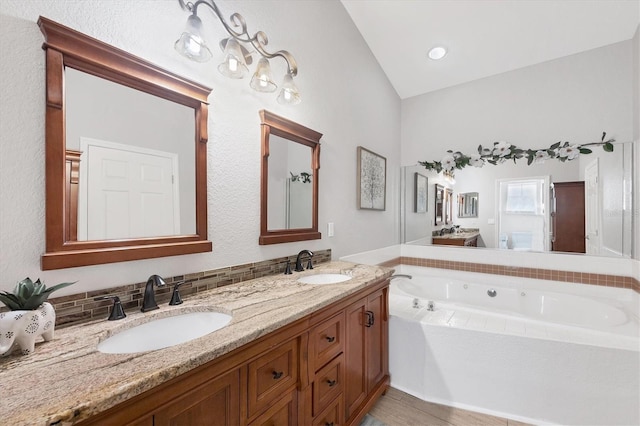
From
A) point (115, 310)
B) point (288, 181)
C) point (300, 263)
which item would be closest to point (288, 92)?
point (288, 181)

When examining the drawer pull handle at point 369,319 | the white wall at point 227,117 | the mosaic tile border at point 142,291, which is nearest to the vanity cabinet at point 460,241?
the white wall at point 227,117

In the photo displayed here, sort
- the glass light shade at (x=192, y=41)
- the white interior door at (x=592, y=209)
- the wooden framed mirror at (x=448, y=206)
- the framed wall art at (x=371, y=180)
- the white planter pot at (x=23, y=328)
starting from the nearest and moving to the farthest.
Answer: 1. the white planter pot at (x=23, y=328)
2. the glass light shade at (x=192, y=41)
3. the white interior door at (x=592, y=209)
4. the framed wall art at (x=371, y=180)
5. the wooden framed mirror at (x=448, y=206)

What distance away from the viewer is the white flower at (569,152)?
2.54 metres

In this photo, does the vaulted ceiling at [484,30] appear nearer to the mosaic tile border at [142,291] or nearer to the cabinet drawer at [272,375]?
the mosaic tile border at [142,291]

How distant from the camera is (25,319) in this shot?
0.73m

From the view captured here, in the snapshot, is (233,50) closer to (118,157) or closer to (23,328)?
(118,157)

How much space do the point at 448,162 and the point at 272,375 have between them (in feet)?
9.74

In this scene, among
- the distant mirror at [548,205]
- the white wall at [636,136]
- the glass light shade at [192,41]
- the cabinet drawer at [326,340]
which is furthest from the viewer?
the distant mirror at [548,205]

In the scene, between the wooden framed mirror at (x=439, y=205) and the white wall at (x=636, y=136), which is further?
the wooden framed mirror at (x=439, y=205)

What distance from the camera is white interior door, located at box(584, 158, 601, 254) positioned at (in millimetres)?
2465

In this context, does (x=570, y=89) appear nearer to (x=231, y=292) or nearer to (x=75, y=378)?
(x=231, y=292)

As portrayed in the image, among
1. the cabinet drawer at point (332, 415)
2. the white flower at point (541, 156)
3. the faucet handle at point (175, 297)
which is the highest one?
the white flower at point (541, 156)

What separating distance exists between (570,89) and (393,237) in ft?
7.21

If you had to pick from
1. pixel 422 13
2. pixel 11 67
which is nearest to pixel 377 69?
pixel 422 13
